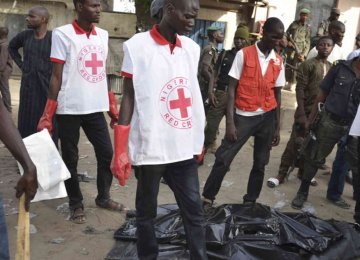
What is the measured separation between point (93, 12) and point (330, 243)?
264 centimetres

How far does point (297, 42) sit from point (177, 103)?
6.87 meters

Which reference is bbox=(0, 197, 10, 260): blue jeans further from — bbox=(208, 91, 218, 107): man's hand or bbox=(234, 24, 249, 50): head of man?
bbox=(234, 24, 249, 50): head of man

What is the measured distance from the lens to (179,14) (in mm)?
2459

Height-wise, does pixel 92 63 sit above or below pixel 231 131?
above

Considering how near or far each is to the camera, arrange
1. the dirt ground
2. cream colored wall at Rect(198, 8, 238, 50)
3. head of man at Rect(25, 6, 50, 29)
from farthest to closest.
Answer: cream colored wall at Rect(198, 8, 238, 50) → head of man at Rect(25, 6, 50, 29) → the dirt ground

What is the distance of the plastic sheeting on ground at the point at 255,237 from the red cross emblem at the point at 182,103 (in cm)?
111

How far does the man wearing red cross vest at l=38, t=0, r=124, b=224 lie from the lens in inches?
134

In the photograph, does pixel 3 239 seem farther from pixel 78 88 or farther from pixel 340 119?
pixel 340 119

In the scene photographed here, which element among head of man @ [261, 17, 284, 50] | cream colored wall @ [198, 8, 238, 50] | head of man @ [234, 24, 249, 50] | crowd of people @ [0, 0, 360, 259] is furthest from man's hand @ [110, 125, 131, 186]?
cream colored wall @ [198, 8, 238, 50]

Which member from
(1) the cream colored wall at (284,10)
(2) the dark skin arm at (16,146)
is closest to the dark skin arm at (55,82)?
(2) the dark skin arm at (16,146)

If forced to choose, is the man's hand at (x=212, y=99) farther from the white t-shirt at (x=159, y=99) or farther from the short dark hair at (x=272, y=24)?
the white t-shirt at (x=159, y=99)

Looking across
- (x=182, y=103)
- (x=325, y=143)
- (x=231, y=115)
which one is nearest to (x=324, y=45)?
(x=325, y=143)

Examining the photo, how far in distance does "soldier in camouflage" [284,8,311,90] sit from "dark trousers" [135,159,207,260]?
655cm

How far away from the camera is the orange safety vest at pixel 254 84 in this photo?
3.67 m
